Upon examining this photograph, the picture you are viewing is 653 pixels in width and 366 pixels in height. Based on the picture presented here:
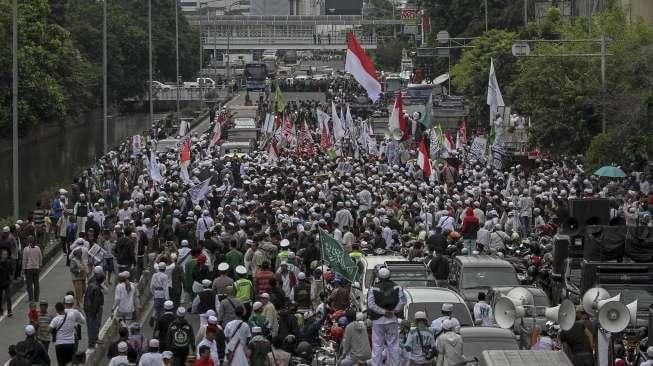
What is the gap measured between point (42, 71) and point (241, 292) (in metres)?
43.0

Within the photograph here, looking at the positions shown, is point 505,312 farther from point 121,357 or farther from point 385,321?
point 121,357

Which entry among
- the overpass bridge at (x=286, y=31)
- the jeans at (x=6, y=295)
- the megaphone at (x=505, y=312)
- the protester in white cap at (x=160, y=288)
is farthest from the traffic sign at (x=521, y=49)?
the overpass bridge at (x=286, y=31)

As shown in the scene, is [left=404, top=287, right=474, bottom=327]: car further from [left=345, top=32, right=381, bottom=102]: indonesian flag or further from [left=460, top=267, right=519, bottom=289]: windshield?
[left=345, top=32, right=381, bottom=102]: indonesian flag

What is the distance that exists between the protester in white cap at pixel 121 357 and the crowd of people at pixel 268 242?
33 mm

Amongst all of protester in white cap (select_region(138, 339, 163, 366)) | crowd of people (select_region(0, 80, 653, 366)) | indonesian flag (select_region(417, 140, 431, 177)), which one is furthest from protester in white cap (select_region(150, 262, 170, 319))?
indonesian flag (select_region(417, 140, 431, 177))

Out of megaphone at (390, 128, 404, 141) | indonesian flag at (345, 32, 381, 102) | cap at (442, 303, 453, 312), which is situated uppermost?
indonesian flag at (345, 32, 381, 102)

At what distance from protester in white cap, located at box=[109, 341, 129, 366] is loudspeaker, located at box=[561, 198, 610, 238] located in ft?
32.5

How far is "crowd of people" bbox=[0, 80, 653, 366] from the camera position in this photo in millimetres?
18969

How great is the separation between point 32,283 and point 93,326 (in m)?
4.25

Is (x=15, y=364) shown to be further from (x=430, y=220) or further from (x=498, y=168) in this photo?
(x=498, y=168)

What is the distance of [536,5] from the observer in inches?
3223

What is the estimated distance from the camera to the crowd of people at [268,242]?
62.2 ft

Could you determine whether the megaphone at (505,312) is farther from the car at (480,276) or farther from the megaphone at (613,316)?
the car at (480,276)

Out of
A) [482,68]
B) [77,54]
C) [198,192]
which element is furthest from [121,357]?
[77,54]
